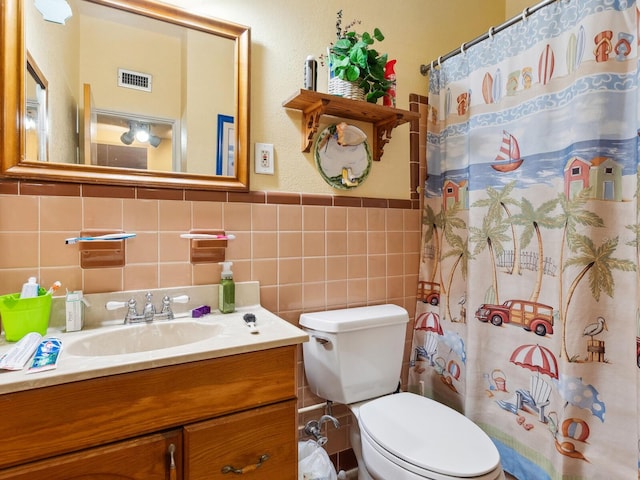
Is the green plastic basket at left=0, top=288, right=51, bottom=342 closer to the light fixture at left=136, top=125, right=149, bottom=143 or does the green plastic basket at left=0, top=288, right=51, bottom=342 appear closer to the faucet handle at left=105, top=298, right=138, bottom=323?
the faucet handle at left=105, top=298, right=138, bottom=323

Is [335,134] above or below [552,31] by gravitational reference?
below

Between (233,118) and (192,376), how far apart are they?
2.98 feet

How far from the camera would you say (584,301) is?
110 cm

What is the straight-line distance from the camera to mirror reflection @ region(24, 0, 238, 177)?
1058 millimetres

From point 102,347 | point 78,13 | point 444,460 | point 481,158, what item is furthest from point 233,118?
point 444,460

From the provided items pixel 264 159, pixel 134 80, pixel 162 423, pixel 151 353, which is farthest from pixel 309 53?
pixel 162 423

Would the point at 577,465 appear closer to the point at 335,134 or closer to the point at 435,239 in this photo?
the point at 435,239

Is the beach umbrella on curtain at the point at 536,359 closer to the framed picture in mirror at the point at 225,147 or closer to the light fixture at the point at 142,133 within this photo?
the framed picture in mirror at the point at 225,147

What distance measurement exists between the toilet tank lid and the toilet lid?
29 centimetres

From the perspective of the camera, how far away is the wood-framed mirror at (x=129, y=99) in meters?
1.02

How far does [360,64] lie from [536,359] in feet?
4.22

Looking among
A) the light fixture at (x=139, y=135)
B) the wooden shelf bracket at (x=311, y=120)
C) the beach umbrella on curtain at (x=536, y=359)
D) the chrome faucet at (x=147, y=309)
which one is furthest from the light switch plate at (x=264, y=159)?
the beach umbrella on curtain at (x=536, y=359)

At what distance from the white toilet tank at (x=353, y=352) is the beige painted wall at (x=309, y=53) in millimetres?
545

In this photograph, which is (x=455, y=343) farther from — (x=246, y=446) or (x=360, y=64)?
(x=360, y=64)
